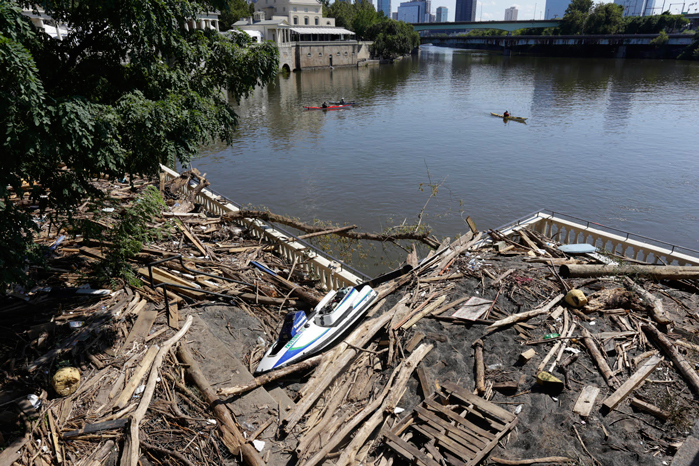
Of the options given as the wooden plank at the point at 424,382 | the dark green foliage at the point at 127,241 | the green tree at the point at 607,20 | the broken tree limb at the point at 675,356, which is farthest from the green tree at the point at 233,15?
the broken tree limb at the point at 675,356

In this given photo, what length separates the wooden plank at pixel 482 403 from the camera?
25.4 feet

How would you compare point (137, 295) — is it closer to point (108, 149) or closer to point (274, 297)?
point (274, 297)

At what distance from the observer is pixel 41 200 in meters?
7.54

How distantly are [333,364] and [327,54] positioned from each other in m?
99.7

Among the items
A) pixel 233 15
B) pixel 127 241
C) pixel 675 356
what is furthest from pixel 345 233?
pixel 233 15

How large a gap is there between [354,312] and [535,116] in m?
44.6

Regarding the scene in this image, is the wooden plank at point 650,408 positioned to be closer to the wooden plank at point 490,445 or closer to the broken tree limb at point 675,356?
the broken tree limb at point 675,356

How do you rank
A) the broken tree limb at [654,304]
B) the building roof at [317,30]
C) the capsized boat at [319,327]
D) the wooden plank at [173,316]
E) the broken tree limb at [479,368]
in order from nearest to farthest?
the broken tree limb at [479,368], the capsized boat at [319,327], the wooden plank at [173,316], the broken tree limb at [654,304], the building roof at [317,30]

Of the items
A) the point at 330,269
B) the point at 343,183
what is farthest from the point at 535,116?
the point at 330,269

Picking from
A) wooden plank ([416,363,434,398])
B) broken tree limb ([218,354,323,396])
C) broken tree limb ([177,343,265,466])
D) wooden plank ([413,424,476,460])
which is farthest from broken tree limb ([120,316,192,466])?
wooden plank ([416,363,434,398])

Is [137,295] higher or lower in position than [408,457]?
higher

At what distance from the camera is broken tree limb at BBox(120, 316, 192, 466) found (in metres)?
6.43

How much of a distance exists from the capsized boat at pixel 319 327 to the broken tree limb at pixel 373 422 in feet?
5.73

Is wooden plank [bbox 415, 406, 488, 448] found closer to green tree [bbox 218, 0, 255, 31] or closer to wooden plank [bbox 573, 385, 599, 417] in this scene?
wooden plank [bbox 573, 385, 599, 417]
